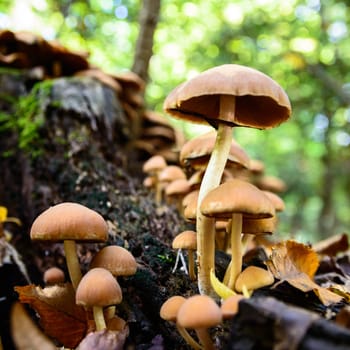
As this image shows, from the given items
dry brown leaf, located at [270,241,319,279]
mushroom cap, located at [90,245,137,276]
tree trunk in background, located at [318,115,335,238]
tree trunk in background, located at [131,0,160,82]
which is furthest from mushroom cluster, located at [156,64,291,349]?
tree trunk in background, located at [318,115,335,238]

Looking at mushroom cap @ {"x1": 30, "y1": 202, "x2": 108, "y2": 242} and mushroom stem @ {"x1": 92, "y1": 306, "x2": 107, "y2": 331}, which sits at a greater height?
mushroom cap @ {"x1": 30, "y1": 202, "x2": 108, "y2": 242}

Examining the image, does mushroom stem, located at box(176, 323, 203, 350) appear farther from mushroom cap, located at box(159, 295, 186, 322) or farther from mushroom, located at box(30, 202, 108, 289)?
mushroom, located at box(30, 202, 108, 289)

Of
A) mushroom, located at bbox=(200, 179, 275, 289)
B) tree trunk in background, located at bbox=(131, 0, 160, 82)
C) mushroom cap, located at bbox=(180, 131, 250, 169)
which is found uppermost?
tree trunk in background, located at bbox=(131, 0, 160, 82)

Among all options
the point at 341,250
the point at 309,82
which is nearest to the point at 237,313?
the point at 341,250

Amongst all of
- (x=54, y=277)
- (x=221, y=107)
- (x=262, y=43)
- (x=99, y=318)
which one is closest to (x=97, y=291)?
(x=99, y=318)

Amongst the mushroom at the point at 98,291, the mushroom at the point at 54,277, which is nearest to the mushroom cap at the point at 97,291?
the mushroom at the point at 98,291

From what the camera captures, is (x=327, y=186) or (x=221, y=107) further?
(x=327, y=186)

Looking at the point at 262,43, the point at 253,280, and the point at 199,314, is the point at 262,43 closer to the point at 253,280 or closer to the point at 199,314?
the point at 253,280

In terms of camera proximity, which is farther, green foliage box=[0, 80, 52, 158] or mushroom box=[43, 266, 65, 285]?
green foliage box=[0, 80, 52, 158]
